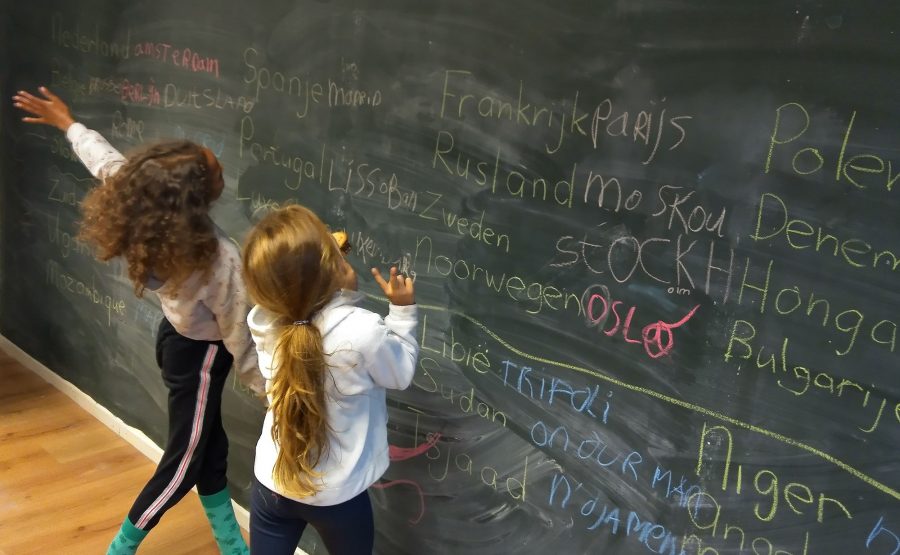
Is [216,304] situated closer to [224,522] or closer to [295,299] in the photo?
[295,299]

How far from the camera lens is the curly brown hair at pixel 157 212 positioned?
1758 millimetres

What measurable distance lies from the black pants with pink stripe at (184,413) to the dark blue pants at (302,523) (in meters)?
0.45

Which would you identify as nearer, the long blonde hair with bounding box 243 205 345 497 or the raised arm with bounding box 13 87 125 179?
the long blonde hair with bounding box 243 205 345 497

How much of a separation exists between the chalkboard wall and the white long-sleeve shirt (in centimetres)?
35

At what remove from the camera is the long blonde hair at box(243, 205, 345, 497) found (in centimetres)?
148

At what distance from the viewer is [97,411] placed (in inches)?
132

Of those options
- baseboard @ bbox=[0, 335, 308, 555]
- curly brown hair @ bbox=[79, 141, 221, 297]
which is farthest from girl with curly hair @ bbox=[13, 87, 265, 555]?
baseboard @ bbox=[0, 335, 308, 555]

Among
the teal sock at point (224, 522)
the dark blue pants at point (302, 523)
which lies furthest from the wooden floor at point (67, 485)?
the dark blue pants at point (302, 523)

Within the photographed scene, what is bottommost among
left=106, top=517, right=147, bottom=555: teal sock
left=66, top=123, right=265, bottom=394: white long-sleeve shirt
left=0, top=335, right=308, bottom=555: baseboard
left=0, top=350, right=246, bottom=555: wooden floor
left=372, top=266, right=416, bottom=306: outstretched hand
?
left=0, top=350, right=246, bottom=555: wooden floor

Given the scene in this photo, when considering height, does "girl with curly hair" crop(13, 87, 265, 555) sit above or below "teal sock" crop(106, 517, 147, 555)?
above

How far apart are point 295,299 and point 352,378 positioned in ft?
0.67

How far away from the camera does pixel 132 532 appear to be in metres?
2.18

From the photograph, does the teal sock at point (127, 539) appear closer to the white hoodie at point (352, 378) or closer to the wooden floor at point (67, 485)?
the wooden floor at point (67, 485)

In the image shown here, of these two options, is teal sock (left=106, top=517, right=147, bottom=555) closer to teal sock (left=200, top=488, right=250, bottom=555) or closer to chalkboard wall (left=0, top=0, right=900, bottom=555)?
teal sock (left=200, top=488, right=250, bottom=555)
